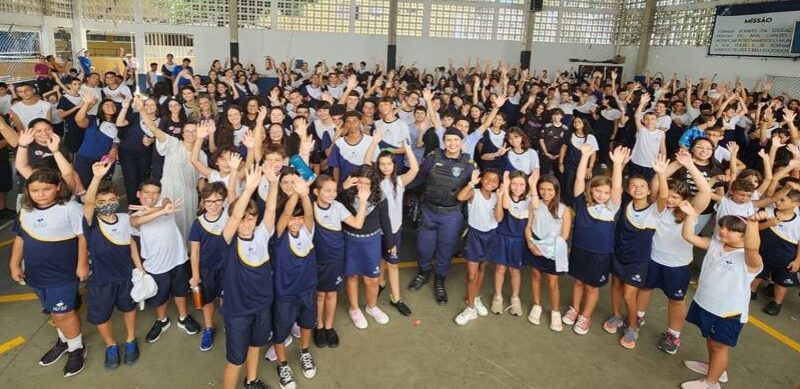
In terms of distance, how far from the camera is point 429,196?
14.4 ft

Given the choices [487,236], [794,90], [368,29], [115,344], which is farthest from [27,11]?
[794,90]

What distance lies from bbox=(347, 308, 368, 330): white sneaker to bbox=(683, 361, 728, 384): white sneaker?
233 cm

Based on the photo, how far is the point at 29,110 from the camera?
5.98 m

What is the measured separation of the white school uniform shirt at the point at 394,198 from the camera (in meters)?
4.01

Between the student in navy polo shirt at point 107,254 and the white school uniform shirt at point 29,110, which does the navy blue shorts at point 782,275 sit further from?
the white school uniform shirt at point 29,110

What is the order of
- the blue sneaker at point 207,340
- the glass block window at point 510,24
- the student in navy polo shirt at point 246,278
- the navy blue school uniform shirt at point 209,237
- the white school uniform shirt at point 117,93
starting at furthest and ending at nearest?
the glass block window at point 510,24 → the white school uniform shirt at point 117,93 → the blue sneaker at point 207,340 → the navy blue school uniform shirt at point 209,237 → the student in navy polo shirt at point 246,278

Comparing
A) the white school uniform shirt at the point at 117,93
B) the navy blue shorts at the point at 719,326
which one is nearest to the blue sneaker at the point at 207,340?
the navy blue shorts at the point at 719,326

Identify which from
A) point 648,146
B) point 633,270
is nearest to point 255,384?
point 633,270

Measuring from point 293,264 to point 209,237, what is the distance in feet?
2.37

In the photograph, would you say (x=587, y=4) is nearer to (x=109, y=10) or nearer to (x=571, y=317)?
(x=109, y=10)

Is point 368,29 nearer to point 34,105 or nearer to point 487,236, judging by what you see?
point 34,105

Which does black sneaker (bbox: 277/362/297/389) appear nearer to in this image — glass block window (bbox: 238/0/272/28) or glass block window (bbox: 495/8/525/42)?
glass block window (bbox: 238/0/272/28)

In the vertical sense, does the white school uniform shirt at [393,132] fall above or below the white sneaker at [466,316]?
above

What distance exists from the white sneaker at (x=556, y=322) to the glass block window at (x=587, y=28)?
50.9 feet
